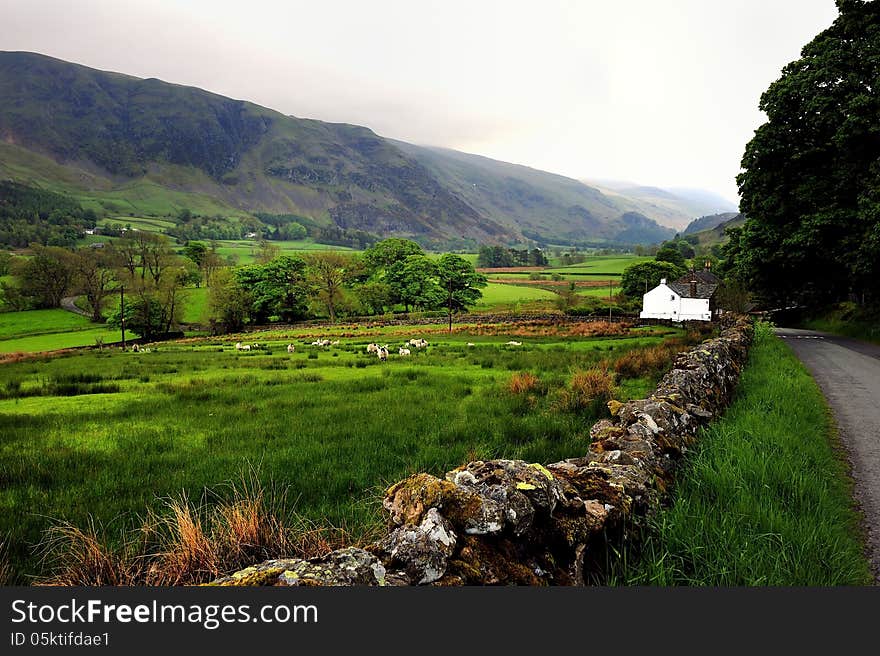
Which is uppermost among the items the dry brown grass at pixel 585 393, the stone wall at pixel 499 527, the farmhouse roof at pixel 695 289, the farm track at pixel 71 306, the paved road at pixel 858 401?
the farmhouse roof at pixel 695 289

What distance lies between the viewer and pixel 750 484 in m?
4.97

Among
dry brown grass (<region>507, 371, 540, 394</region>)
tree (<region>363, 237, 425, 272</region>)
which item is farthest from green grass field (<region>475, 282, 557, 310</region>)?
dry brown grass (<region>507, 371, 540, 394</region>)

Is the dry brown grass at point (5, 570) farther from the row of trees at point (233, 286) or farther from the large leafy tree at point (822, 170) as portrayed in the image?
the row of trees at point (233, 286)

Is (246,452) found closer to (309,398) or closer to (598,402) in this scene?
(309,398)

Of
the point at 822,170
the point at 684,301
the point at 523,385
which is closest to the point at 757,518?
the point at 523,385

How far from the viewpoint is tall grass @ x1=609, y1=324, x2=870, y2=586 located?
338cm

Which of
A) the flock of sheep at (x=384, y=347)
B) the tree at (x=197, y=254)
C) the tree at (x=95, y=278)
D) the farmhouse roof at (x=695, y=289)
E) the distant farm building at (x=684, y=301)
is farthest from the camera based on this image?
the tree at (x=197, y=254)

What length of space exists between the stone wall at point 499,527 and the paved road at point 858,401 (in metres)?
2.27

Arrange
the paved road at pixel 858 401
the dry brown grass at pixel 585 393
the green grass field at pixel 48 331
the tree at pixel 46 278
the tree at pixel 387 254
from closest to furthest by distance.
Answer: the paved road at pixel 858 401 → the dry brown grass at pixel 585 393 → the green grass field at pixel 48 331 → the tree at pixel 46 278 → the tree at pixel 387 254

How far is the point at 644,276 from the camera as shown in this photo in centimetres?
9700

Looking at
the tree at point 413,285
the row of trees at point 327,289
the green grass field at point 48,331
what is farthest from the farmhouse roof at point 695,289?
the green grass field at point 48,331

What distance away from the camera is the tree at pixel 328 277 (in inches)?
3009

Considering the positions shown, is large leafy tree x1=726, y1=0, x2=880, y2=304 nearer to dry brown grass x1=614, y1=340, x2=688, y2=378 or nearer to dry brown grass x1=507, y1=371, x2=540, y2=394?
dry brown grass x1=614, y1=340, x2=688, y2=378

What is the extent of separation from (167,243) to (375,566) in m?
108
